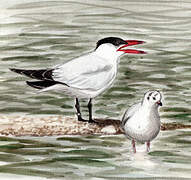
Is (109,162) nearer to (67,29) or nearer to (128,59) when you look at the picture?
(128,59)

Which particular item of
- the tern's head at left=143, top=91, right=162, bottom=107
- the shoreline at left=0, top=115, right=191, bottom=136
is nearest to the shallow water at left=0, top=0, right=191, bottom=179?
the shoreline at left=0, top=115, right=191, bottom=136

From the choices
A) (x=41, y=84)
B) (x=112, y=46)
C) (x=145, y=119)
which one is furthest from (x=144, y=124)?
(x=41, y=84)

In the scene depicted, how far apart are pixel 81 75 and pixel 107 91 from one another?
262mm

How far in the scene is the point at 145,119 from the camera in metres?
3.11

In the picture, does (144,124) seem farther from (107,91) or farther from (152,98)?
(107,91)

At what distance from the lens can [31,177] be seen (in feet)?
9.66

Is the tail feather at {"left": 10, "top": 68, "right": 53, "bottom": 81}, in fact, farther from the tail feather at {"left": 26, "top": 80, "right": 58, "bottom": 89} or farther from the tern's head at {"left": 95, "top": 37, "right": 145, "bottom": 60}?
the tern's head at {"left": 95, "top": 37, "right": 145, "bottom": 60}

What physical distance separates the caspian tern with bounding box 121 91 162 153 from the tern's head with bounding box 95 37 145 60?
0.47m

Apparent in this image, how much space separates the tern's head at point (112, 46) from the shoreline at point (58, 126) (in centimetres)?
47

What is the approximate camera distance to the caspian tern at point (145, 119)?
3105mm

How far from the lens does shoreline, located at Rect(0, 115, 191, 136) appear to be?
339cm

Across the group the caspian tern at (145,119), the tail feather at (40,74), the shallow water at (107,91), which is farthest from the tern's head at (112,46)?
the caspian tern at (145,119)

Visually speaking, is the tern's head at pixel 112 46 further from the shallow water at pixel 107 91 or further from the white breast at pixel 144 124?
the white breast at pixel 144 124

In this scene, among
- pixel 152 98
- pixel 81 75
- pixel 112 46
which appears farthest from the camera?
pixel 112 46
